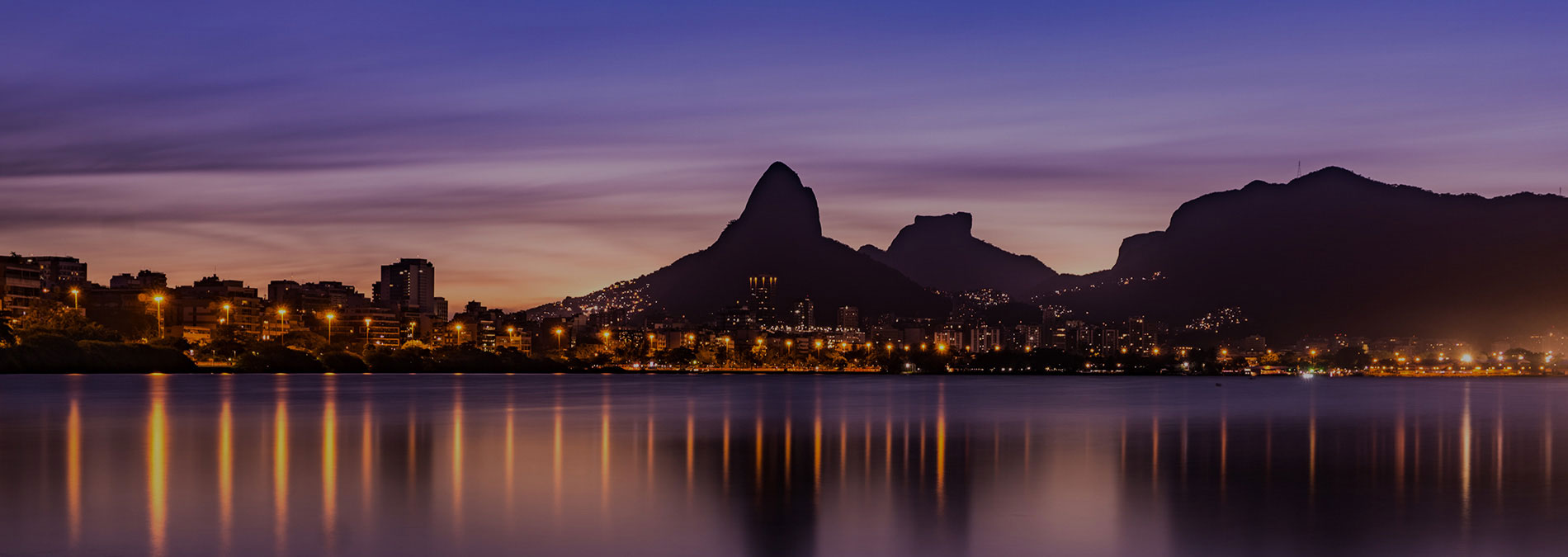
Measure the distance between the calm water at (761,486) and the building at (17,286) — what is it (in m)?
137

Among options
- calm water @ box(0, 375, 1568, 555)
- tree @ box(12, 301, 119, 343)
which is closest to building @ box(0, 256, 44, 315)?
tree @ box(12, 301, 119, 343)

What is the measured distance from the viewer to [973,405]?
8925 cm

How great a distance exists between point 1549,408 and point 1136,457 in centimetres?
6304

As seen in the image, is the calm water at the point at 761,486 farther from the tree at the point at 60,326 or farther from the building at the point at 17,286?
the building at the point at 17,286

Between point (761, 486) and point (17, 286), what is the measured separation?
19136 centimetres

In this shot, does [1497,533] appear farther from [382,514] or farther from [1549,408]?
[1549,408]

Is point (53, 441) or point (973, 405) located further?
point (973, 405)

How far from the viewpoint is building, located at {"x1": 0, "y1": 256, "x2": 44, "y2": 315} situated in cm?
18549

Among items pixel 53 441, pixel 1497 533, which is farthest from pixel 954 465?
pixel 53 441

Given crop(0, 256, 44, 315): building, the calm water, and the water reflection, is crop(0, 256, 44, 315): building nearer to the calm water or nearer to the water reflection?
the calm water

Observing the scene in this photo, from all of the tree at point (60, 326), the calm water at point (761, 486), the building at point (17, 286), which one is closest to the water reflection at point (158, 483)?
the calm water at point (761, 486)

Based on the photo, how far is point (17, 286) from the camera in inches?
7559

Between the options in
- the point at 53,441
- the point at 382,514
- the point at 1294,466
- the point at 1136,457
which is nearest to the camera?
the point at 382,514

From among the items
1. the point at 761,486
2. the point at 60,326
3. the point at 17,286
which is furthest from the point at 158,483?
the point at 17,286
